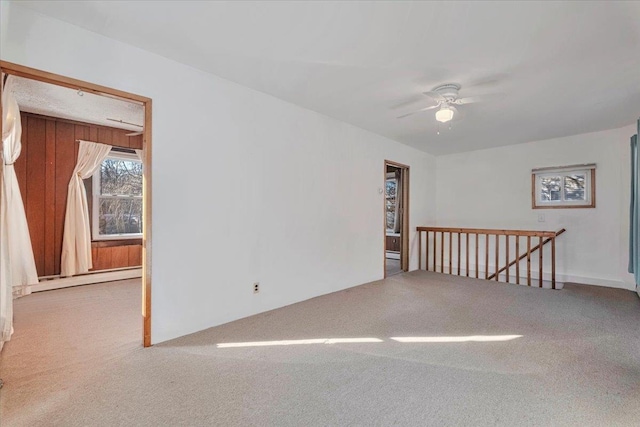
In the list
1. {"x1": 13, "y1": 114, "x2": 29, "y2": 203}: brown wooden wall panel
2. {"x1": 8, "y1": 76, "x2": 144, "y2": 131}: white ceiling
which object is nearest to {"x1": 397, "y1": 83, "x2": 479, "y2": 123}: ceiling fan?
{"x1": 8, "y1": 76, "x2": 144, "y2": 131}: white ceiling

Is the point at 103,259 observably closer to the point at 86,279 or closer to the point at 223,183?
the point at 86,279

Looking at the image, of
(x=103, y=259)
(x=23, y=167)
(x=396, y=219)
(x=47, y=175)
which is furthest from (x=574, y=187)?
(x=23, y=167)

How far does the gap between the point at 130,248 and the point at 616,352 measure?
630 cm

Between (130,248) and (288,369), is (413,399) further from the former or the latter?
(130,248)

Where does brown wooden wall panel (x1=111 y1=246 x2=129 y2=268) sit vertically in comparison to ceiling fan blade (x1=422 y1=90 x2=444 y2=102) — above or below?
below

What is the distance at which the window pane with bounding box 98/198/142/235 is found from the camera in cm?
516

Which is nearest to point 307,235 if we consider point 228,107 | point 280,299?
point 280,299

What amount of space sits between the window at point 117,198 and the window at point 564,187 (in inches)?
276

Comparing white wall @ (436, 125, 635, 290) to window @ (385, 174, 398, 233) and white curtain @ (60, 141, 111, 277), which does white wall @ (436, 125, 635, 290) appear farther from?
white curtain @ (60, 141, 111, 277)

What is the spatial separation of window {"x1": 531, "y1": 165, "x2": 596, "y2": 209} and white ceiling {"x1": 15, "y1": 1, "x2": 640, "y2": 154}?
4.71 ft

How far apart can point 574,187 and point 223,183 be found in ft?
17.6

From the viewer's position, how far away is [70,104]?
12.9 ft

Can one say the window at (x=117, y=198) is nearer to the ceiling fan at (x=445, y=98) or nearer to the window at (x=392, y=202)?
the ceiling fan at (x=445, y=98)

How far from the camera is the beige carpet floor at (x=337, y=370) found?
63.9 inches
